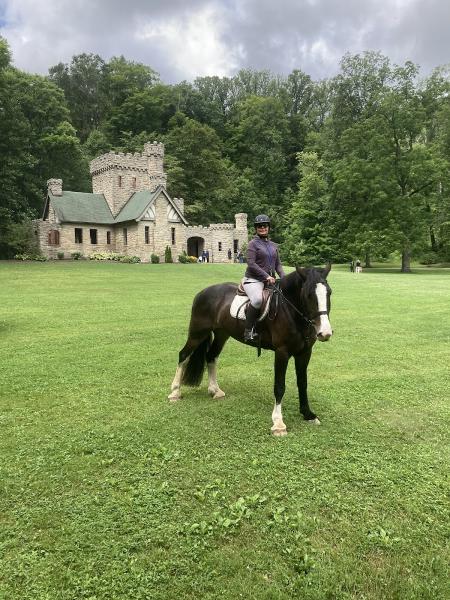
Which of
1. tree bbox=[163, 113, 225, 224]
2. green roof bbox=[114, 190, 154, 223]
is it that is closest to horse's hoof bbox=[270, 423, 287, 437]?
green roof bbox=[114, 190, 154, 223]

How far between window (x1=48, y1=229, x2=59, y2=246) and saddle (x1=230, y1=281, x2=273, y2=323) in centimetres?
4115

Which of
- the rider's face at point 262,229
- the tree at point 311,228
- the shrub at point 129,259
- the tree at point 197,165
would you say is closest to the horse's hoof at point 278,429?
the rider's face at point 262,229

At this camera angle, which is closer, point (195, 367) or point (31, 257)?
point (195, 367)

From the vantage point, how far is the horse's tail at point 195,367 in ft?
23.8

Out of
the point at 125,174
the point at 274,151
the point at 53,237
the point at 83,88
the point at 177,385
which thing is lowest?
the point at 177,385

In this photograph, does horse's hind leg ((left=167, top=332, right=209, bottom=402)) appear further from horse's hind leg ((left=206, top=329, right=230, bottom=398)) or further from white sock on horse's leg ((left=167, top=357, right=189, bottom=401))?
horse's hind leg ((left=206, top=329, right=230, bottom=398))

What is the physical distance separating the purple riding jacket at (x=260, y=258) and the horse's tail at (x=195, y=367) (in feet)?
4.73

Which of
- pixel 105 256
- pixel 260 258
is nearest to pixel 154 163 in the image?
pixel 105 256

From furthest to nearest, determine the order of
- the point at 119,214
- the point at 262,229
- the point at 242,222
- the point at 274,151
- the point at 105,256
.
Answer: the point at 274,151 → the point at 242,222 → the point at 119,214 → the point at 105,256 → the point at 262,229

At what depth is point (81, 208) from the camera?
46469 millimetres

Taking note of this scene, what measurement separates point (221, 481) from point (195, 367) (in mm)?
2769

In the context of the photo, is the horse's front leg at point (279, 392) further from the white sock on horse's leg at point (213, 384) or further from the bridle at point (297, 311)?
the white sock on horse's leg at point (213, 384)

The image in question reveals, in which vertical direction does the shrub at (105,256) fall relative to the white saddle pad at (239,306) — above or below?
above

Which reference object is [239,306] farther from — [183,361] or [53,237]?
[53,237]
